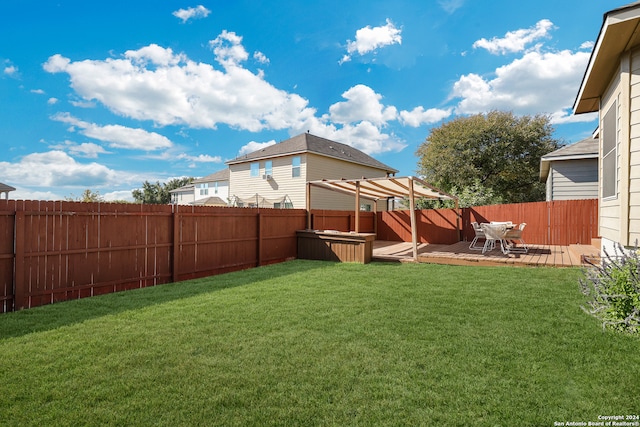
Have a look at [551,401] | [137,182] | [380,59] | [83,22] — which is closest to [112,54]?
[83,22]

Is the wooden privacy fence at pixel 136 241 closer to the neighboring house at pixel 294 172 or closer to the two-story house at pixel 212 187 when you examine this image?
the neighboring house at pixel 294 172

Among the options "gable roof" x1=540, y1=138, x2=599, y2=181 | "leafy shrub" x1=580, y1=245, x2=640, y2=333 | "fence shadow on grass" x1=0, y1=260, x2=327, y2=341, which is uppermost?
"gable roof" x1=540, y1=138, x2=599, y2=181

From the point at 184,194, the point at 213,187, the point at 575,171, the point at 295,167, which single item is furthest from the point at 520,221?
the point at 184,194

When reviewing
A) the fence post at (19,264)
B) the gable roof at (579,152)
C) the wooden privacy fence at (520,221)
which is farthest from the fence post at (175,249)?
the gable roof at (579,152)

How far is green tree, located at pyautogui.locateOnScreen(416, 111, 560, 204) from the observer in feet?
75.3

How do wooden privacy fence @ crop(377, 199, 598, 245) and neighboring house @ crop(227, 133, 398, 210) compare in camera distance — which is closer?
wooden privacy fence @ crop(377, 199, 598, 245)

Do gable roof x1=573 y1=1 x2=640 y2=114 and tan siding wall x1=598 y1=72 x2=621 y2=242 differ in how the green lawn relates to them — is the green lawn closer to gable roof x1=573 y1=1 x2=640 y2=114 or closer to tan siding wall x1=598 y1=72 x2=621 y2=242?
tan siding wall x1=598 y1=72 x2=621 y2=242

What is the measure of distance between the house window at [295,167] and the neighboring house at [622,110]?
14.4 metres

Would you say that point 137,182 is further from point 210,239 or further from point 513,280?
point 513,280

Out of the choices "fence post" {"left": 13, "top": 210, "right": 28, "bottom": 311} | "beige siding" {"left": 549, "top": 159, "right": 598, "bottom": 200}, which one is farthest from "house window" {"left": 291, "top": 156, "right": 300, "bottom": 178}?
"fence post" {"left": 13, "top": 210, "right": 28, "bottom": 311}

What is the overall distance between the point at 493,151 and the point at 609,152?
19773mm

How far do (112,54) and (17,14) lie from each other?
2582mm

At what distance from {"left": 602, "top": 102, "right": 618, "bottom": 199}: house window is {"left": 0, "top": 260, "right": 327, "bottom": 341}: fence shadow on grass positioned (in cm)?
629

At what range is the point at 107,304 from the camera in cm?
488
